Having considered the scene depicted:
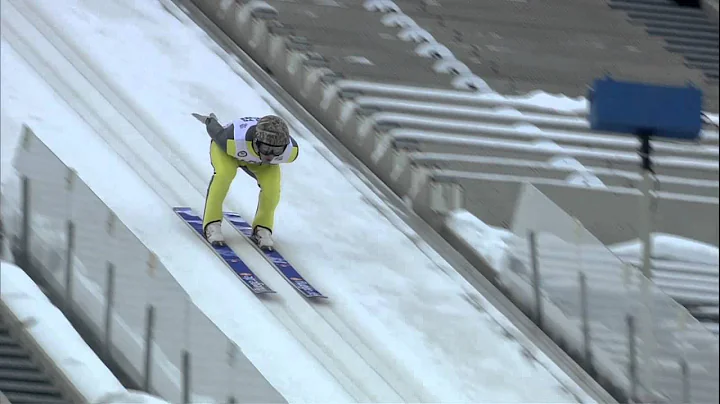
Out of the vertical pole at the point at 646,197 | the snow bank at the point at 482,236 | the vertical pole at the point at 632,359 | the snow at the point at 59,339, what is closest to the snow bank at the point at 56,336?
the snow at the point at 59,339

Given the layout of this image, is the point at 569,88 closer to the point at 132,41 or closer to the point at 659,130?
the point at 132,41

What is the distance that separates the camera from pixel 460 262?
8.62m

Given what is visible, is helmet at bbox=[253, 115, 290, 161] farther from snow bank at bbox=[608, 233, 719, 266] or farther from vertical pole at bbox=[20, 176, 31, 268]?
snow bank at bbox=[608, 233, 719, 266]

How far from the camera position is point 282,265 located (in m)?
7.87

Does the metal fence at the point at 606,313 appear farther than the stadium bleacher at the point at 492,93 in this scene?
No

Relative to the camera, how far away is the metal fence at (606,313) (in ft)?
22.9

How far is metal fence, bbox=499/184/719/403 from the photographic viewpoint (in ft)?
22.9

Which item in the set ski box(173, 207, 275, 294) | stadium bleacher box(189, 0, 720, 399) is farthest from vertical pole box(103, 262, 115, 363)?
stadium bleacher box(189, 0, 720, 399)

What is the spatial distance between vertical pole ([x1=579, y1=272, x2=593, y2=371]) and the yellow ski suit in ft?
4.97

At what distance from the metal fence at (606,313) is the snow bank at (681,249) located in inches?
85.8

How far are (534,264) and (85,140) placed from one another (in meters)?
2.93

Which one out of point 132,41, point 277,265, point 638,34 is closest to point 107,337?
point 277,265

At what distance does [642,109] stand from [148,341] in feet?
7.37

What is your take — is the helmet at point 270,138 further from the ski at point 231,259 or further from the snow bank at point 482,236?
the snow bank at point 482,236
